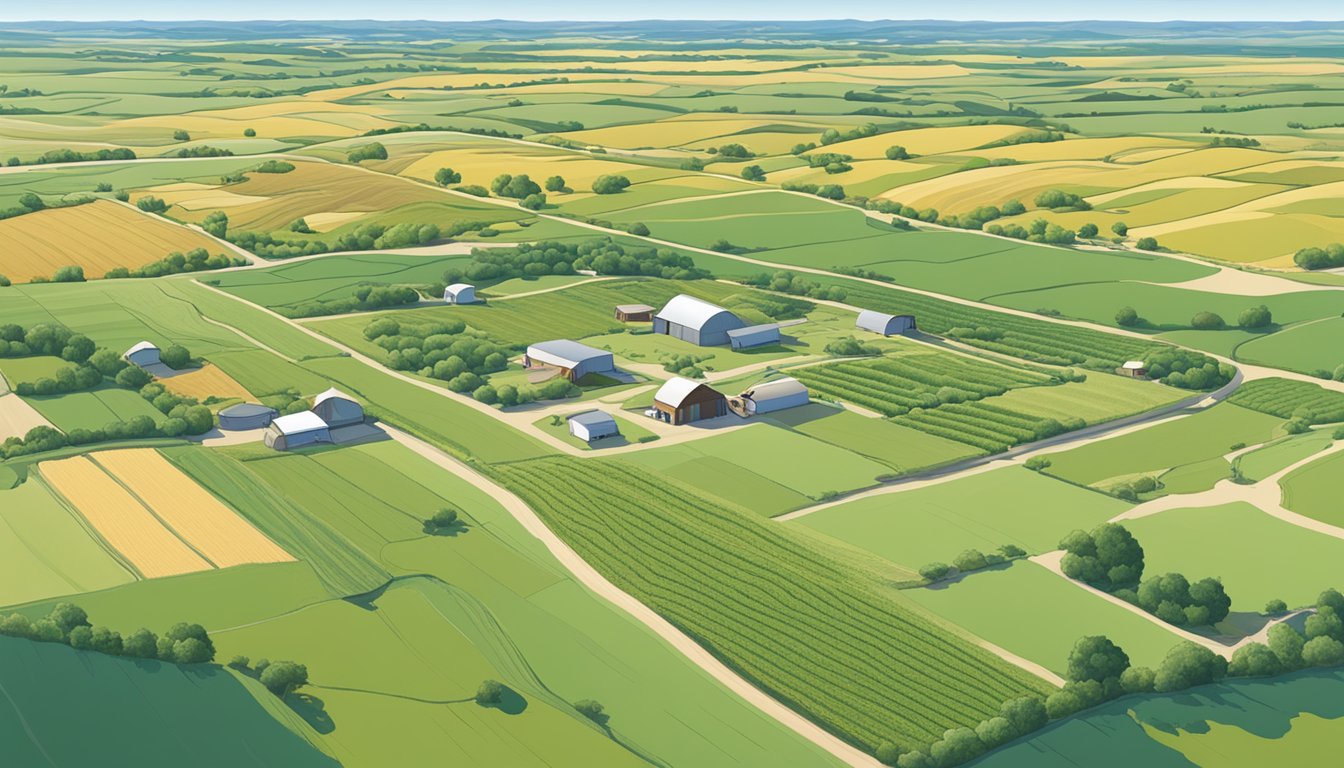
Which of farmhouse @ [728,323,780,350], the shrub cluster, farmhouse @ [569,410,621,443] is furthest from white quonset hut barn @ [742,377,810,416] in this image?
the shrub cluster

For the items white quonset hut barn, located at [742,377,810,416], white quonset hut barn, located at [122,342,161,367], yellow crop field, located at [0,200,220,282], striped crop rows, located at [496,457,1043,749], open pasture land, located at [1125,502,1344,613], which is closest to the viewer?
striped crop rows, located at [496,457,1043,749]

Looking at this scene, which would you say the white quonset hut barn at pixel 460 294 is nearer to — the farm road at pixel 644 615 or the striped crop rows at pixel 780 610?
the farm road at pixel 644 615

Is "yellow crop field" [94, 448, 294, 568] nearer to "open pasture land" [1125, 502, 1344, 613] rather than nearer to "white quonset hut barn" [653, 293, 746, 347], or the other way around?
"open pasture land" [1125, 502, 1344, 613]

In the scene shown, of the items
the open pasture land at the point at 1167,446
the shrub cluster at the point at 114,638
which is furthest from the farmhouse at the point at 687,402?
the shrub cluster at the point at 114,638

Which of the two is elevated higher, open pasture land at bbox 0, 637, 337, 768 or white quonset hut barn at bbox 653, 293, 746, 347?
open pasture land at bbox 0, 637, 337, 768

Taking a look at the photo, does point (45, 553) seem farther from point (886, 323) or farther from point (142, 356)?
point (886, 323)

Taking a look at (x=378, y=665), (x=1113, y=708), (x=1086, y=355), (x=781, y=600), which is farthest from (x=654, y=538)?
(x=1086, y=355)
